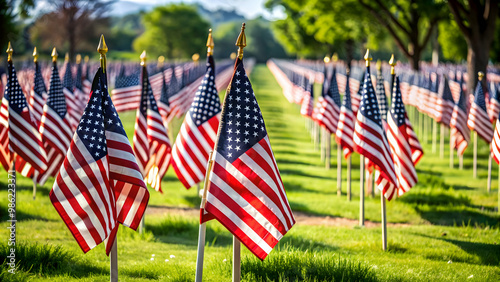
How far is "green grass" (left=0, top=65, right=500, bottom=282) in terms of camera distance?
23.2 feet

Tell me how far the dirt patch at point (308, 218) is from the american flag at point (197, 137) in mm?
Answer: 2978

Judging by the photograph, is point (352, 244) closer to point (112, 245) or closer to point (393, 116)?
point (393, 116)

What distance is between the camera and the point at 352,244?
9164 mm

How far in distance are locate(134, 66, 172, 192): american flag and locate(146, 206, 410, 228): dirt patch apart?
3.57ft

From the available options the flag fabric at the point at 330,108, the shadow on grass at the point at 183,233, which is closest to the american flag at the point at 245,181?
the shadow on grass at the point at 183,233

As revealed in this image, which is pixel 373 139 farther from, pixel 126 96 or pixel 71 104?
pixel 126 96

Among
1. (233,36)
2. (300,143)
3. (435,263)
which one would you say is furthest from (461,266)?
(233,36)

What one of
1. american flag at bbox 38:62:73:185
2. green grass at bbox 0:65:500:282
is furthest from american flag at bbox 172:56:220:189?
american flag at bbox 38:62:73:185

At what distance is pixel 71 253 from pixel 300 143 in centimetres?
1573

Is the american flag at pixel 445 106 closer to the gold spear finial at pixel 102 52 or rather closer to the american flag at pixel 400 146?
the american flag at pixel 400 146

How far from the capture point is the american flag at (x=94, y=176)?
18.8ft

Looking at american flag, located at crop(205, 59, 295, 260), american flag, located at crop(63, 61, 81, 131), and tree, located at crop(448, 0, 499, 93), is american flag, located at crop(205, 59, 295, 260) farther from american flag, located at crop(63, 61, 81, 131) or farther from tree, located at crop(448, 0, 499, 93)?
tree, located at crop(448, 0, 499, 93)

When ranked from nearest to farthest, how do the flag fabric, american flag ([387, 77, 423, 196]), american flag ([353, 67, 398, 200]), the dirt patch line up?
american flag ([353, 67, 398, 200]) → american flag ([387, 77, 423, 196]) → the dirt patch → the flag fabric

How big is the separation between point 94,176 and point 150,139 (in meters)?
5.11
